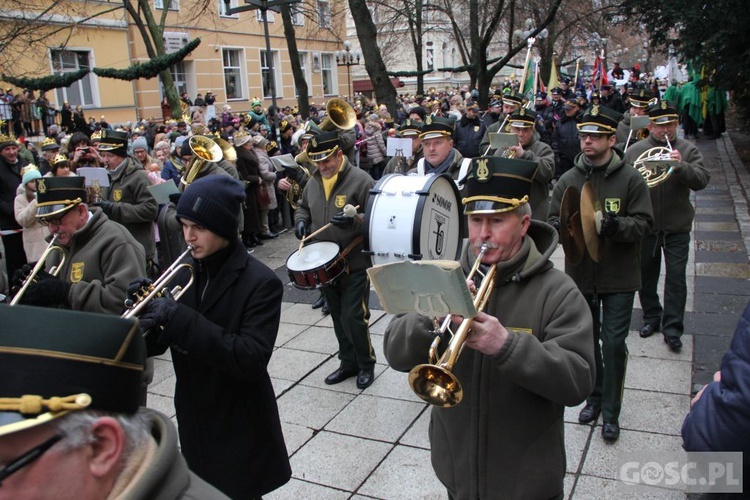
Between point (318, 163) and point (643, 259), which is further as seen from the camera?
point (643, 259)

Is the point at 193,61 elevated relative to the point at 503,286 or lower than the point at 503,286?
elevated

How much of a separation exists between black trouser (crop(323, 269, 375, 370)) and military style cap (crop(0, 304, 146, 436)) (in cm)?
402

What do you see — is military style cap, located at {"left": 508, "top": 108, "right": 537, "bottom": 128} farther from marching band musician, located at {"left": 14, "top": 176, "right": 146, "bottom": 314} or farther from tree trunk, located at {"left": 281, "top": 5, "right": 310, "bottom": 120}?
tree trunk, located at {"left": 281, "top": 5, "right": 310, "bottom": 120}

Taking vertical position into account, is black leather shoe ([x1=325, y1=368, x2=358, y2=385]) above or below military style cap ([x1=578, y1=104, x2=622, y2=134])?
below

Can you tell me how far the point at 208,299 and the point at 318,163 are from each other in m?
2.92

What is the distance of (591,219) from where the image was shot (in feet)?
14.5

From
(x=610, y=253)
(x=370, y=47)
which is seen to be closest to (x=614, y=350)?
(x=610, y=253)

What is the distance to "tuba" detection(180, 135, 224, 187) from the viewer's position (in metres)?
7.68

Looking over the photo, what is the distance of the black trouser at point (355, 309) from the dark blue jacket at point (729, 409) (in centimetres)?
377

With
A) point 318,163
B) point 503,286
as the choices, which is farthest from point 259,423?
point 318,163

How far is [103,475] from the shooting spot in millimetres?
1533

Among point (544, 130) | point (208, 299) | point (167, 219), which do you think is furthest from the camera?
Result: point (544, 130)

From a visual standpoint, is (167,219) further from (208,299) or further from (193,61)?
(193,61)

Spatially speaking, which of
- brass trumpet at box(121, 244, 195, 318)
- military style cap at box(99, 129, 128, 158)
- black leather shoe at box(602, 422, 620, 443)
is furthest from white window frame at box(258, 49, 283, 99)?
brass trumpet at box(121, 244, 195, 318)
